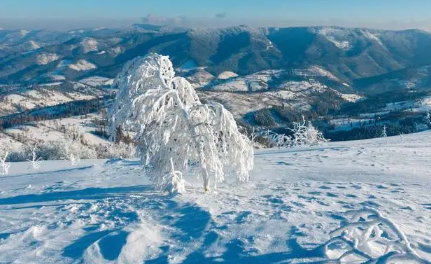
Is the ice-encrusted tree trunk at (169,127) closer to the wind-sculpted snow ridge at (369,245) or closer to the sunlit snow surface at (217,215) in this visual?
the sunlit snow surface at (217,215)

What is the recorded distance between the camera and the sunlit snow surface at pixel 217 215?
12312 millimetres

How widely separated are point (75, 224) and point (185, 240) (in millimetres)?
5269

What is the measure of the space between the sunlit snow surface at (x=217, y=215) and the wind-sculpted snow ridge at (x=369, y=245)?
7 cm

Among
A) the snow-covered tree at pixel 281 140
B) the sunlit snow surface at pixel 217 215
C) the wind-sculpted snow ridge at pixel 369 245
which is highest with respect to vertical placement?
the wind-sculpted snow ridge at pixel 369 245

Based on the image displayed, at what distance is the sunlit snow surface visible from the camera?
485 inches

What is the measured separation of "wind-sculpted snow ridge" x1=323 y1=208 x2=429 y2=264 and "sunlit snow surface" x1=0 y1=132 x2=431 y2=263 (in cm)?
7

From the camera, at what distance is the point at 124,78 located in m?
19.4

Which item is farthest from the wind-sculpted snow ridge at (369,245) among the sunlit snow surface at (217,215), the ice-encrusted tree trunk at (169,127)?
the ice-encrusted tree trunk at (169,127)

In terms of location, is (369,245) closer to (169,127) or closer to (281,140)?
(169,127)

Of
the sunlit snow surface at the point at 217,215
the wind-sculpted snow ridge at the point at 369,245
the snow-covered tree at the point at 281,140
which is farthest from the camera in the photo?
the snow-covered tree at the point at 281,140

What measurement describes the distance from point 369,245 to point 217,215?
20.8ft

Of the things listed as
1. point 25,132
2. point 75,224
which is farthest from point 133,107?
point 25,132

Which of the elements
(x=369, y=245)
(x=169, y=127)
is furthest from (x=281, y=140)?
(x=369, y=245)

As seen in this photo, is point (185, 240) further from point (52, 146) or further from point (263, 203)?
point (52, 146)
